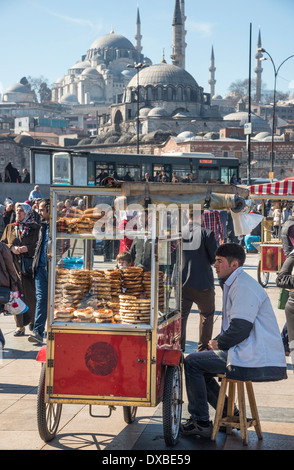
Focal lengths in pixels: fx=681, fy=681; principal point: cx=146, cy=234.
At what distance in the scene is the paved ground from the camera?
453cm

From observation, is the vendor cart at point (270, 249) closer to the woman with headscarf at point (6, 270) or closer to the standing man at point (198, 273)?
the standing man at point (198, 273)

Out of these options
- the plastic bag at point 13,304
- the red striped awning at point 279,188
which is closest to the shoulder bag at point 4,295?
the plastic bag at point 13,304

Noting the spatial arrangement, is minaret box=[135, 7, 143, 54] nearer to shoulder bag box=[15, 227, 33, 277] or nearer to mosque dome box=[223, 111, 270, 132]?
mosque dome box=[223, 111, 270, 132]

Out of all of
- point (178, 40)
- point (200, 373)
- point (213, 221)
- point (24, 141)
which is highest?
point (178, 40)

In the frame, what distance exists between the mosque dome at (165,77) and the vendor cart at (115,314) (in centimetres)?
9218

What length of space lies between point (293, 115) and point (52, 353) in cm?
13420

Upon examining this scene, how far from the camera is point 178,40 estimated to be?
108m

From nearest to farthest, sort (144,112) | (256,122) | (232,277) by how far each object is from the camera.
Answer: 1. (232,277)
2. (144,112)
3. (256,122)

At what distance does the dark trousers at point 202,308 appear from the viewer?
6605mm

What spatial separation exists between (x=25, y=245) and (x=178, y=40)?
343 ft

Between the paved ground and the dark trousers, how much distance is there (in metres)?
0.91

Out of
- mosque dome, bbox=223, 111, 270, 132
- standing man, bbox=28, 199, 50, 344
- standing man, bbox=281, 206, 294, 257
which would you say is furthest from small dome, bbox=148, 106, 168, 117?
standing man, bbox=281, 206, 294, 257
